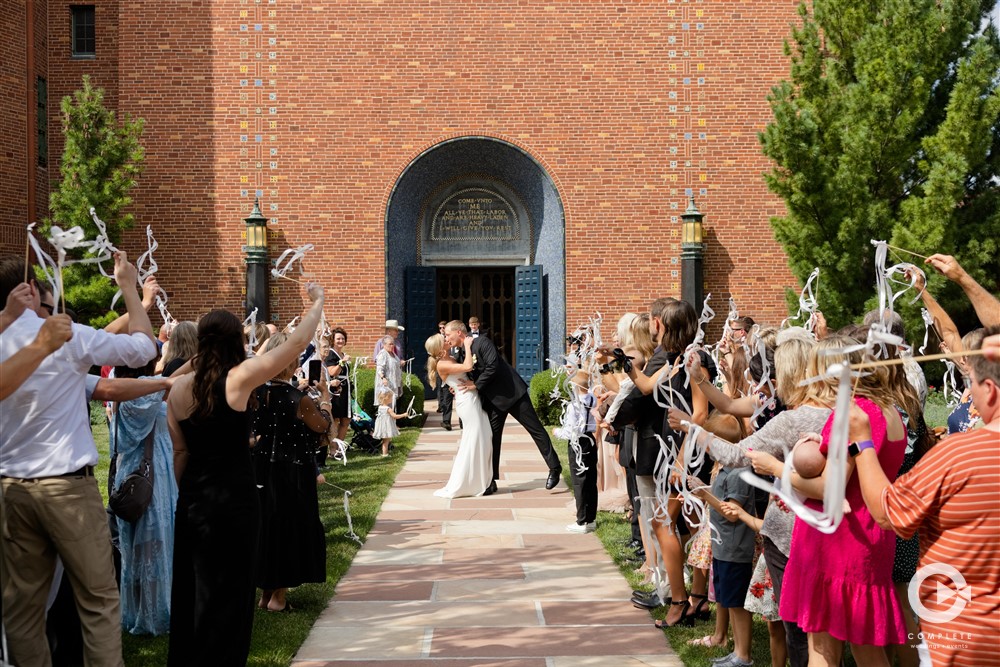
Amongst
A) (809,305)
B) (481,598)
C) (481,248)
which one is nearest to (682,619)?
(481,598)

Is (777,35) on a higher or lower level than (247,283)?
higher

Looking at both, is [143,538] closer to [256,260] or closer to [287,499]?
[287,499]

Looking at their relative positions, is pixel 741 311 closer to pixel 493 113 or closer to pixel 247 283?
pixel 493 113

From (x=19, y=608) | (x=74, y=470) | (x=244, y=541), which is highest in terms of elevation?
(x=74, y=470)

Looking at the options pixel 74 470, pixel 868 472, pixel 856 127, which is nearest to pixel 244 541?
pixel 74 470

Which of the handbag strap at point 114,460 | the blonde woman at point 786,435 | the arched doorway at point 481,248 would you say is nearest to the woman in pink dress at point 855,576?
the blonde woman at point 786,435

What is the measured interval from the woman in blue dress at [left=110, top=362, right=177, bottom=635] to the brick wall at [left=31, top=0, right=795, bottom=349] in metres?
13.3

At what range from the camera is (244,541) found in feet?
13.9

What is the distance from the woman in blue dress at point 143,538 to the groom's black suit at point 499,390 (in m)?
4.93

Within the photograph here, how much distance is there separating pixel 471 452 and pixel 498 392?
70cm

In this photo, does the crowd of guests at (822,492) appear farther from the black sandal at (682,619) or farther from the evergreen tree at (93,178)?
the evergreen tree at (93,178)

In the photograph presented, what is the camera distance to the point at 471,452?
10477 millimetres

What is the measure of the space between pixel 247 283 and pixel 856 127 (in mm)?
11145

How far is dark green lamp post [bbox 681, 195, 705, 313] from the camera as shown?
1853 cm
